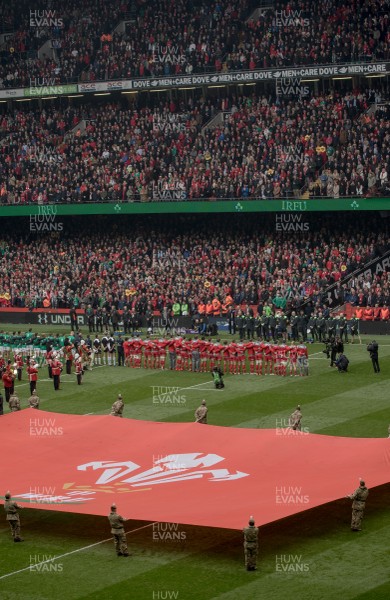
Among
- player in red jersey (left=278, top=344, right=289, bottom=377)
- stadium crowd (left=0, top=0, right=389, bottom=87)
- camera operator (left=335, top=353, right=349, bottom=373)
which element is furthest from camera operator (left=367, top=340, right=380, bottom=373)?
stadium crowd (left=0, top=0, right=389, bottom=87)

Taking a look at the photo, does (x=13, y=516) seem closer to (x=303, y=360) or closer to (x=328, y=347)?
(x=303, y=360)

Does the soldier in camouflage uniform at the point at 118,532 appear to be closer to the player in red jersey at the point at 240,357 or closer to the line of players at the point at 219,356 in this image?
the line of players at the point at 219,356

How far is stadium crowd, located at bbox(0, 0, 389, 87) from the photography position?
5847 centimetres

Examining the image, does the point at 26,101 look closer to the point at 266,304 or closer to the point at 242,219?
the point at 242,219

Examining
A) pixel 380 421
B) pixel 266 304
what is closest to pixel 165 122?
pixel 266 304

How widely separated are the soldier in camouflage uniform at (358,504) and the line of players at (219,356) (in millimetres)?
16758

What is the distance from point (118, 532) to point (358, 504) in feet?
15.5

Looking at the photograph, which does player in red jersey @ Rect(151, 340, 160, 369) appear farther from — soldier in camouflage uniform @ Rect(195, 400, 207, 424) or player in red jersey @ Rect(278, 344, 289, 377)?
soldier in camouflage uniform @ Rect(195, 400, 207, 424)

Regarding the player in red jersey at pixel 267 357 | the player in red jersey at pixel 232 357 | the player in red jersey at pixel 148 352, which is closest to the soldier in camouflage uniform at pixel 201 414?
the player in red jersey at pixel 267 357

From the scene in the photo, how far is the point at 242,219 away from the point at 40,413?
29.2 metres

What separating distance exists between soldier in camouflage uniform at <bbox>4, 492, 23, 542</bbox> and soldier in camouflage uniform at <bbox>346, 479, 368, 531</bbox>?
658cm

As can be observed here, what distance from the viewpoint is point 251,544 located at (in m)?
21.6

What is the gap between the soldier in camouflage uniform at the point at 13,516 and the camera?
78.3 feet

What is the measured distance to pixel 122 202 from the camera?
200 ft
